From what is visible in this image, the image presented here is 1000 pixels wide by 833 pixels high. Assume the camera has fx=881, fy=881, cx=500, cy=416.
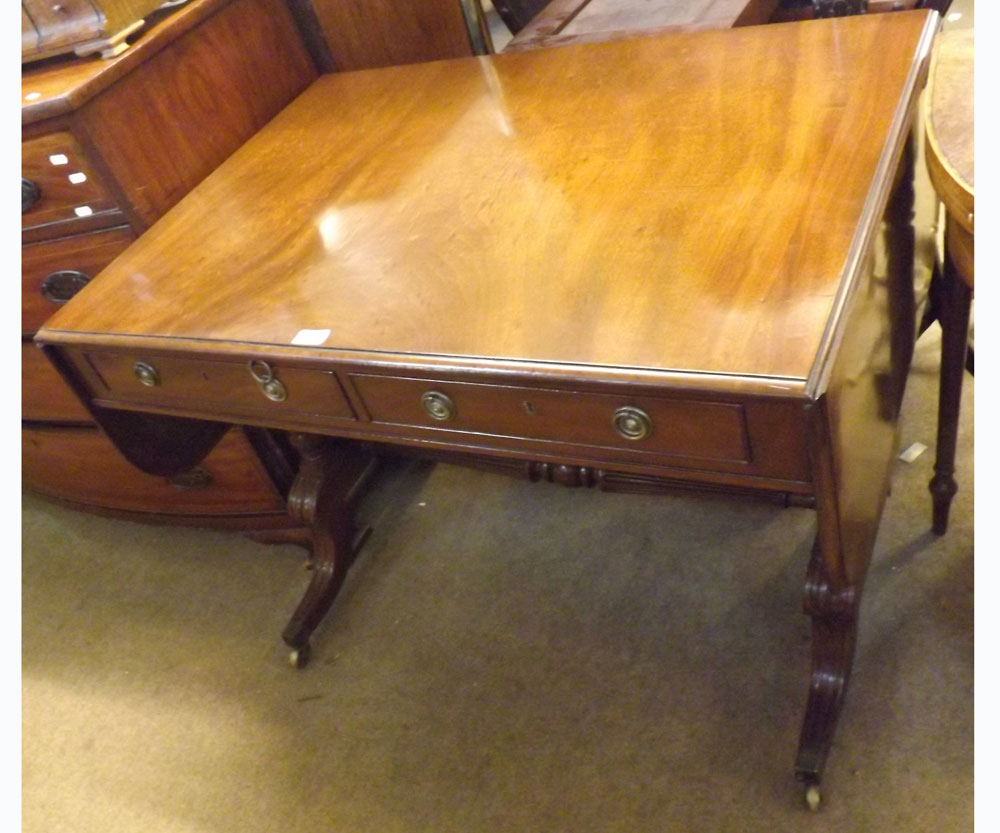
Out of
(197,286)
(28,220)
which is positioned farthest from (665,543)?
(28,220)

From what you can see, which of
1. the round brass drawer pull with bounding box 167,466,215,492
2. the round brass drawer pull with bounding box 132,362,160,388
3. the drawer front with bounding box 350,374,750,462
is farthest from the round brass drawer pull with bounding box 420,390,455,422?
the round brass drawer pull with bounding box 167,466,215,492

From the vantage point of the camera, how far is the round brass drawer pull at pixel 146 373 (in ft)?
3.82

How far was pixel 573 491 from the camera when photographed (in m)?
1.88

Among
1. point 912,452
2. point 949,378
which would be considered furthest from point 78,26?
point 912,452

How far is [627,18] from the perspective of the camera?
5.20 ft

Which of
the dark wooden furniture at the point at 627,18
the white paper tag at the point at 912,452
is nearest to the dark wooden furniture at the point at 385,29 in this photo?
the dark wooden furniture at the point at 627,18

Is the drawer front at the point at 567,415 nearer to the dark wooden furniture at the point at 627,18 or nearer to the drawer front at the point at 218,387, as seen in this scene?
the drawer front at the point at 218,387

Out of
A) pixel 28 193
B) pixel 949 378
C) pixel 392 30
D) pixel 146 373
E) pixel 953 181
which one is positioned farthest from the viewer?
pixel 392 30

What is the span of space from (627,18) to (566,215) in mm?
730

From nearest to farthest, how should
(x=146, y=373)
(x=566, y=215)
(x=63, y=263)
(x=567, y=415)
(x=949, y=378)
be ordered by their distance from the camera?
(x=567, y=415), (x=566, y=215), (x=146, y=373), (x=949, y=378), (x=63, y=263)

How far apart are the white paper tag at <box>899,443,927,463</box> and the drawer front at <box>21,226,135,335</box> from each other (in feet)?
4.69

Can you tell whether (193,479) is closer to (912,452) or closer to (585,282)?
(585,282)

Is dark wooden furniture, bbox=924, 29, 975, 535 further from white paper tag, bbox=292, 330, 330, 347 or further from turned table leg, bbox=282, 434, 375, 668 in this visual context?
turned table leg, bbox=282, 434, 375, 668

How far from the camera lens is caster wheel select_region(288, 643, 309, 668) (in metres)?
1.68
